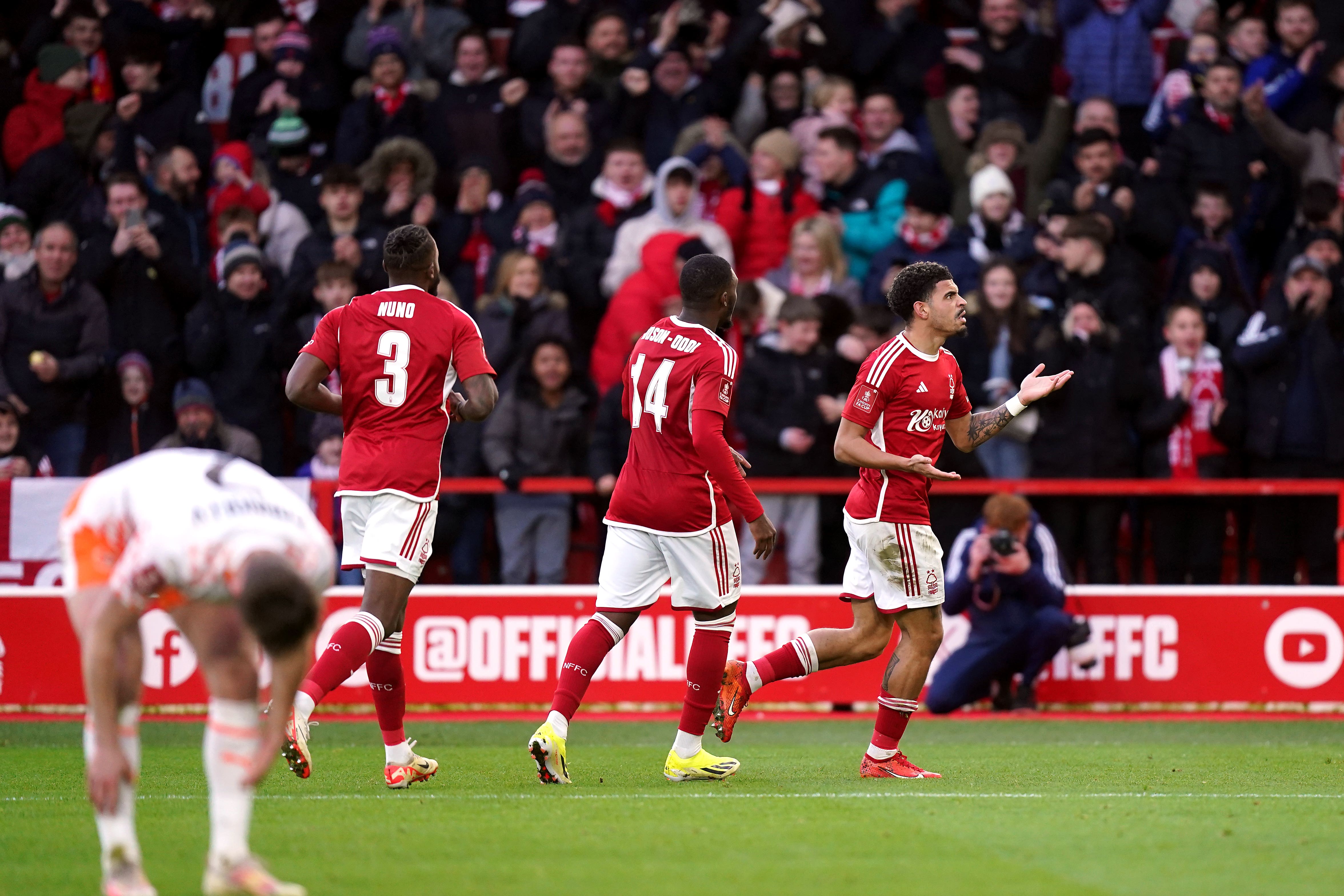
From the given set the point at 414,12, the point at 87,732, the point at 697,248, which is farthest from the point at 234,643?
the point at 414,12

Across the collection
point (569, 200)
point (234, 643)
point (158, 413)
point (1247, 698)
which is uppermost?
point (569, 200)

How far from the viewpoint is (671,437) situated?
795 centimetres

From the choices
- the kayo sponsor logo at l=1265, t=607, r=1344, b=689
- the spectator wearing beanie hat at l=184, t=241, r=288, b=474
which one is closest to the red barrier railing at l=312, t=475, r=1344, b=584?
the kayo sponsor logo at l=1265, t=607, r=1344, b=689

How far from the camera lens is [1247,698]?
11.9 meters

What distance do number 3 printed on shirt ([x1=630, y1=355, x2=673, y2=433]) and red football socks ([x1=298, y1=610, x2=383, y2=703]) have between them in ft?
5.14

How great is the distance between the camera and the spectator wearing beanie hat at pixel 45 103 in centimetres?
1573

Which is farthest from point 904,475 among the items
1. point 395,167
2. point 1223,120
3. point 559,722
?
point 1223,120

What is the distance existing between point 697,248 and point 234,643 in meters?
8.15

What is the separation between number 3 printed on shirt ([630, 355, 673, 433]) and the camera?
789 centimetres

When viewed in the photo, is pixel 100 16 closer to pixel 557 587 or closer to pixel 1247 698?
pixel 557 587

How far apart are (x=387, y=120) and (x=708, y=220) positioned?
3.28 metres

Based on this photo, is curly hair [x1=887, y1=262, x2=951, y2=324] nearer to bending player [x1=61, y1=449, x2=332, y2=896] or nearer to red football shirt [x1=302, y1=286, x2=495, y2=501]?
red football shirt [x1=302, y1=286, x2=495, y2=501]

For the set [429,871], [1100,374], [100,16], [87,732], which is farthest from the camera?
[100,16]

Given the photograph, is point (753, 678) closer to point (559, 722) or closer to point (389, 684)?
point (559, 722)
